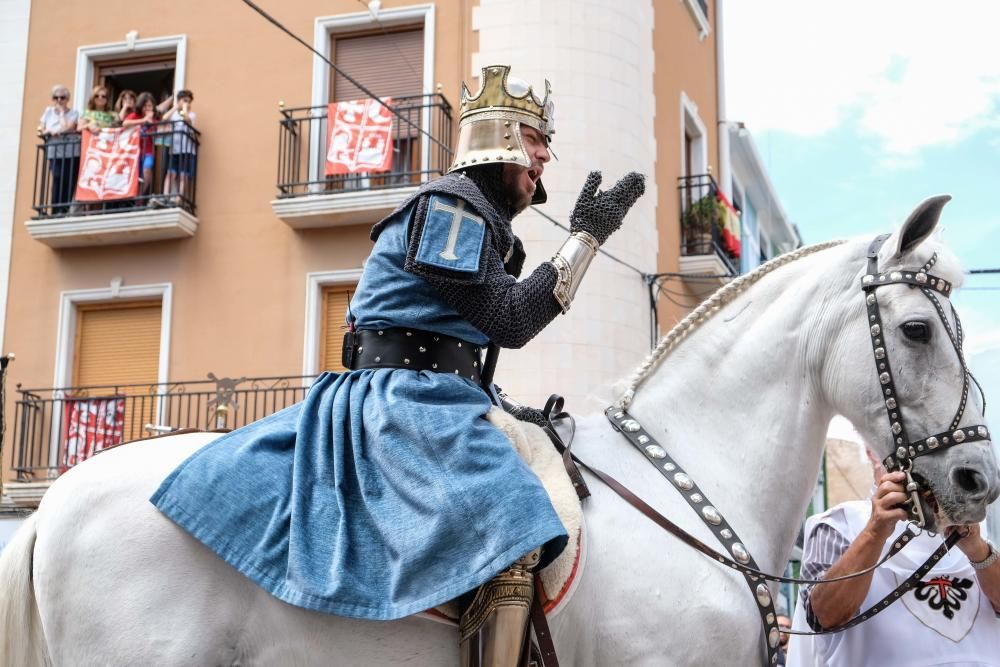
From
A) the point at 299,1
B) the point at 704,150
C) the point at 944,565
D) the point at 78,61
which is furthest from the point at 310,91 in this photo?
the point at 944,565

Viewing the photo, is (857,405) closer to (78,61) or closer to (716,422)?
(716,422)

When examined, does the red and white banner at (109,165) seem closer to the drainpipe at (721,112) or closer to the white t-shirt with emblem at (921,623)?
the drainpipe at (721,112)

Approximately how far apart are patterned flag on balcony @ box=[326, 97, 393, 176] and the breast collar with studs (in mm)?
10707

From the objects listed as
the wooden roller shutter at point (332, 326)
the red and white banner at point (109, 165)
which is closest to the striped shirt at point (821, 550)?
the wooden roller shutter at point (332, 326)

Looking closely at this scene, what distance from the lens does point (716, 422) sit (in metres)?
3.77

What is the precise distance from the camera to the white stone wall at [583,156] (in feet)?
44.9

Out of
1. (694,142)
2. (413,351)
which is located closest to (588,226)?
(413,351)

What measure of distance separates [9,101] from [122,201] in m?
2.57

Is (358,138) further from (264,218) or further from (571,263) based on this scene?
(571,263)

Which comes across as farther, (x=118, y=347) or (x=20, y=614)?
(x=118, y=347)

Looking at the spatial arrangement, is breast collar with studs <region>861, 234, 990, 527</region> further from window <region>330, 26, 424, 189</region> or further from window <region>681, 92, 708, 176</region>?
window <region>681, 92, 708, 176</region>

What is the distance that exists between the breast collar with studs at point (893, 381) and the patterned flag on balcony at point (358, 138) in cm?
1071

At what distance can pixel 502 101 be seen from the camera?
396cm

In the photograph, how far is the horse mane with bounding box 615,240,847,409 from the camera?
154 inches
